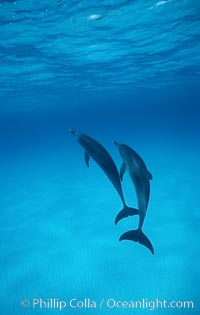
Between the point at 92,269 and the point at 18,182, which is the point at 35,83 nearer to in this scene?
the point at 18,182

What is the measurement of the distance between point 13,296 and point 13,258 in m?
2.20

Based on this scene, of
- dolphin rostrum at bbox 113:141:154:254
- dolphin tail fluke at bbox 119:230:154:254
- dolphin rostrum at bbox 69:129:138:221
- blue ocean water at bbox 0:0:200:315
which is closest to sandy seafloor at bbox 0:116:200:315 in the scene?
blue ocean water at bbox 0:0:200:315

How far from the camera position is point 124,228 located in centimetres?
1172

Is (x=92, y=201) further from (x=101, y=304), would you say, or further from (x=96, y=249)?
(x=101, y=304)

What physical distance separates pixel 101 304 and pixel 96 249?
9.02ft

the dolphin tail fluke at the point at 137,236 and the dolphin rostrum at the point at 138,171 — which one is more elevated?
the dolphin rostrum at the point at 138,171

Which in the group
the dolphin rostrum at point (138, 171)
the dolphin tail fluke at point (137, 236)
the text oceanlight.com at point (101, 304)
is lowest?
the text oceanlight.com at point (101, 304)

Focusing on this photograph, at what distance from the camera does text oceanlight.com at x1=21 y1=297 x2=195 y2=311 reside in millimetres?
7268

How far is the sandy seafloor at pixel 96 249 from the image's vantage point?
7918 mm

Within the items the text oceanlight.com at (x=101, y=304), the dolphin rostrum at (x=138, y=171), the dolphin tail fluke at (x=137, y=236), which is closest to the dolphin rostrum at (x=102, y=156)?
the dolphin rostrum at (x=138, y=171)

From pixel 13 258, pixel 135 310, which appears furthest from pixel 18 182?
pixel 135 310

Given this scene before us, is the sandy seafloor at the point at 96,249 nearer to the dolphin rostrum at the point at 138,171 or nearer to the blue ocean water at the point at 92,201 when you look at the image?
the blue ocean water at the point at 92,201

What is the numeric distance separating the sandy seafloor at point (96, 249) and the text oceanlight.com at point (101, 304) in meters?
0.11

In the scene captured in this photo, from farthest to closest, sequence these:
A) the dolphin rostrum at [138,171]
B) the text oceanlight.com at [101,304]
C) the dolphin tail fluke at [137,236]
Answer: the text oceanlight.com at [101,304], the dolphin tail fluke at [137,236], the dolphin rostrum at [138,171]
